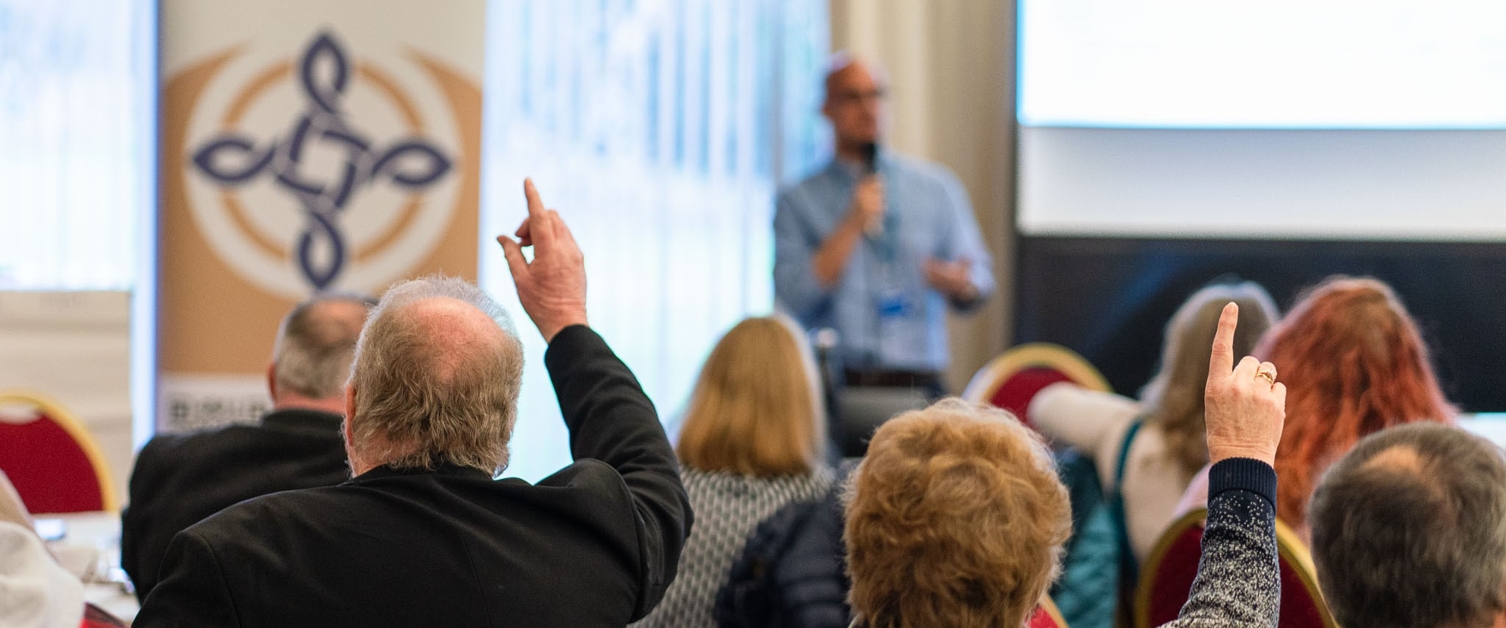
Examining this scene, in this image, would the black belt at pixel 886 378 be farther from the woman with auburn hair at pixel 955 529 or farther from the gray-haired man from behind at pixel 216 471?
the woman with auburn hair at pixel 955 529

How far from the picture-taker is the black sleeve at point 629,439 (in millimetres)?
1498

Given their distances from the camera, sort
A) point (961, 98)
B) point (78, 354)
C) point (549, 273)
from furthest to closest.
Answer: point (961, 98)
point (78, 354)
point (549, 273)

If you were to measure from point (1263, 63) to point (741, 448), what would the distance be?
10.6 ft

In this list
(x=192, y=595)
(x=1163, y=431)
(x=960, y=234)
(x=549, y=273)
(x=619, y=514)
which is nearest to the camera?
(x=192, y=595)

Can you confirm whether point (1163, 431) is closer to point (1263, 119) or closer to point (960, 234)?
point (960, 234)

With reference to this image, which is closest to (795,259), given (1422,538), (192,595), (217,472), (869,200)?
(869,200)

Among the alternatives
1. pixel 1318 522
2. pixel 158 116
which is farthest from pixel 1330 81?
pixel 158 116

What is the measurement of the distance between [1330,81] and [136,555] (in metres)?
4.26

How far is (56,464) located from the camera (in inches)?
116

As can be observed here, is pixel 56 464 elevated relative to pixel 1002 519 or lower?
lower

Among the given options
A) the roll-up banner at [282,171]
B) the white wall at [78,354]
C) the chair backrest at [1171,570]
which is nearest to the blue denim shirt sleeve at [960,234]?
the roll-up banner at [282,171]

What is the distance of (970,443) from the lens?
1.42m

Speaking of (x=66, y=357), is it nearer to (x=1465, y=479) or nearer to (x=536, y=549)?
(x=536, y=549)

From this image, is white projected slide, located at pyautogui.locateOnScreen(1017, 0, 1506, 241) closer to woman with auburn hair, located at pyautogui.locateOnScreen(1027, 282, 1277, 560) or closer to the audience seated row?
woman with auburn hair, located at pyautogui.locateOnScreen(1027, 282, 1277, 560)
